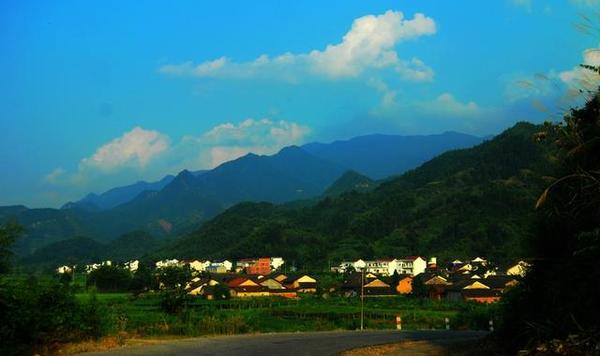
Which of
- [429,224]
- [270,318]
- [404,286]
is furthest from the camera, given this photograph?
[429,224]

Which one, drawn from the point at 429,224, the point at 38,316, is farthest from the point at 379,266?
the point at 38,316

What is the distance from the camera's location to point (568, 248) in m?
10.2

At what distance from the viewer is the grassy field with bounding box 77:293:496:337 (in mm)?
26219

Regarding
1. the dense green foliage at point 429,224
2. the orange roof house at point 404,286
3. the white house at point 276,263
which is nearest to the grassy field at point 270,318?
the orange roof house at point 404,286

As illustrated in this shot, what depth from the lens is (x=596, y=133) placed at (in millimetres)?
9586

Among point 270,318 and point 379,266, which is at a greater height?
point 379,266

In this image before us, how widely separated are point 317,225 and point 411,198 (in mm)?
33998

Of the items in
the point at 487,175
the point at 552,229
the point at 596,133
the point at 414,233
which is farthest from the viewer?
the point at 487,175

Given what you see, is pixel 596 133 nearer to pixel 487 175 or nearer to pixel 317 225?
pixel 487 175

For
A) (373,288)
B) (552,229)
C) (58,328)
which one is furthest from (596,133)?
(373,288)

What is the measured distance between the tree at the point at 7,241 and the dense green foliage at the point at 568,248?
13518 millimetres

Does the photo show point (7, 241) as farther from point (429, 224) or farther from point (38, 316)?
point (429, 224)

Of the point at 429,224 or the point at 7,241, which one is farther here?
the point at 429,224

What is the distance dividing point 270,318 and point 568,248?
126ft
